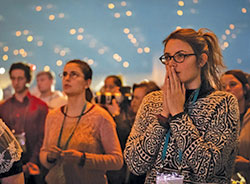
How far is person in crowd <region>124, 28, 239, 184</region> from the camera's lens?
169 cm

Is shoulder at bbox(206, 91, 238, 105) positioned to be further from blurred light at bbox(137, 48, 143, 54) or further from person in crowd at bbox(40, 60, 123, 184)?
blurred light at bbox(137, 48, 143, 54)

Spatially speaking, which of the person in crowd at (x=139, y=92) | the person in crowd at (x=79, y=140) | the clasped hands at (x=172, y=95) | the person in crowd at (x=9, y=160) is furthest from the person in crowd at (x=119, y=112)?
the person in crowd at (x=9, y=160)

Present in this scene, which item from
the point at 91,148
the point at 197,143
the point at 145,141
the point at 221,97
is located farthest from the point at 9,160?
the point at 91,148

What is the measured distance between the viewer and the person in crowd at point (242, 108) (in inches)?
113

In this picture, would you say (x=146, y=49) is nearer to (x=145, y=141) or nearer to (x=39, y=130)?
(x=39, y=130)

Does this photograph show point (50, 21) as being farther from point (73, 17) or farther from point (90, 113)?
point (90, 113)

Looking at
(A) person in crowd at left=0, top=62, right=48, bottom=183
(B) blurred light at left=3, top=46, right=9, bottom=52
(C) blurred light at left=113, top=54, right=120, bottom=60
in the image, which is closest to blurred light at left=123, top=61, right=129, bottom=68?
(C) blurred light at left=113, top=54, right=120, bottom=60

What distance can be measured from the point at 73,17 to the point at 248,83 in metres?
1.81

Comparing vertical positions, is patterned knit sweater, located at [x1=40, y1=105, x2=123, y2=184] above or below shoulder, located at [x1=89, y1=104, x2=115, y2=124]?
below

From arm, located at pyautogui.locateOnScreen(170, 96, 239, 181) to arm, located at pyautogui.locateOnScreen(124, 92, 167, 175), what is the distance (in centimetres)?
9

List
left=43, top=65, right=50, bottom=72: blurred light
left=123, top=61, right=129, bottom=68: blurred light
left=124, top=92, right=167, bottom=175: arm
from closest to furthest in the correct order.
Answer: left=124, top=92, right=167, bottom=175: arm
left=123, top=61, right=129, bottom=68: blurred light
left=43, top=65, right=50, bottom=72: blurred light

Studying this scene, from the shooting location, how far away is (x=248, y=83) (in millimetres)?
→ 3146

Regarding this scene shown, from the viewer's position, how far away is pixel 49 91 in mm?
3938

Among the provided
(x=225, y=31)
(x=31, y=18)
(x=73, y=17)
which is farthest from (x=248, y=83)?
(x=31, y=18)
